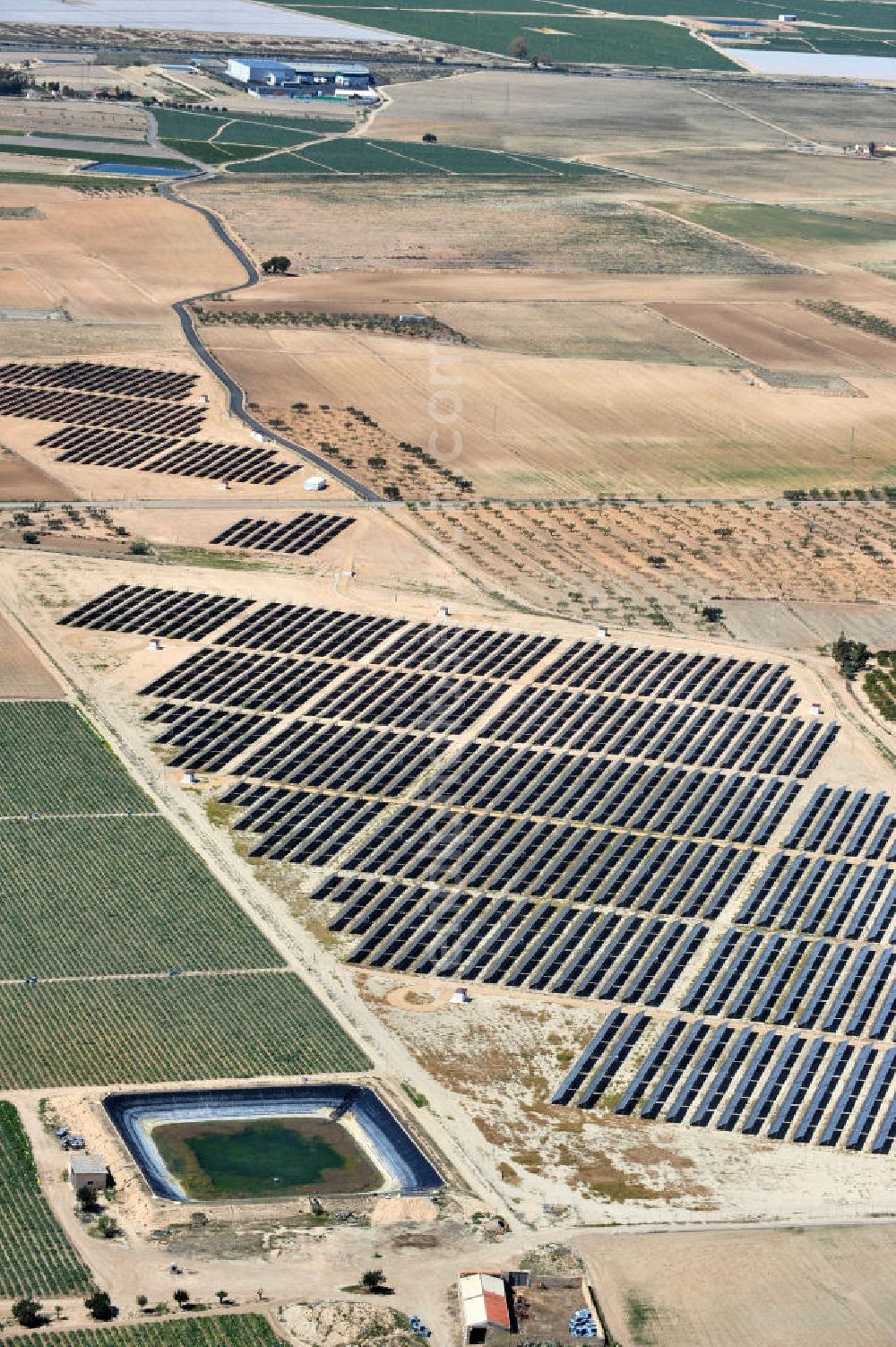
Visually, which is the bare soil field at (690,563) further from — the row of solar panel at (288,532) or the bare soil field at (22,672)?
the bare soil field at (22,672)

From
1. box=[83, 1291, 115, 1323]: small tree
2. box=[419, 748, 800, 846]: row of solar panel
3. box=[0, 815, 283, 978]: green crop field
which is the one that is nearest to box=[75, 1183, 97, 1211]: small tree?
box=[83, 1291, 115, 1323]: small tree

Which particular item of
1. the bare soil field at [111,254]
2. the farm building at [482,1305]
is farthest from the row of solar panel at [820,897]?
the bare soil field at [111,254]

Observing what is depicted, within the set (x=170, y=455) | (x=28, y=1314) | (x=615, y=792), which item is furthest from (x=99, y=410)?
(x=28, y=1314)

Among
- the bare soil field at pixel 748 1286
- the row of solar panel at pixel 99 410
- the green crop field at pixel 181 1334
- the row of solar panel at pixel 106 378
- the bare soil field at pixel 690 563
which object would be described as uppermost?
the row of solar panel at pixel 106 378

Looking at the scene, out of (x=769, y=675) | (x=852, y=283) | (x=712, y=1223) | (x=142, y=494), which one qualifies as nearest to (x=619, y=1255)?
(x=712, y=1223)

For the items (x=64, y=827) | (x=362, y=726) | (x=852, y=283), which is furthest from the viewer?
(x=852, y=283)

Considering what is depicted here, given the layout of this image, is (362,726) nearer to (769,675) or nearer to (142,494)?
(769,675)

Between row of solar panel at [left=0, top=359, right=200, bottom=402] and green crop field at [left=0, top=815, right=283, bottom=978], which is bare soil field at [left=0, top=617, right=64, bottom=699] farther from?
row of solar panel at [left=0, top=359, right=200, bottom=402]
